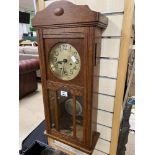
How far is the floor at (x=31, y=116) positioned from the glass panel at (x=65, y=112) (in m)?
1.03

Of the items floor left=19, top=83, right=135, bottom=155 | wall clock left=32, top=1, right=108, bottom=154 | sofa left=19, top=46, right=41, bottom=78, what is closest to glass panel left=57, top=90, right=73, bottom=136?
wall clock left=32, top=1, right=108, bottom=154

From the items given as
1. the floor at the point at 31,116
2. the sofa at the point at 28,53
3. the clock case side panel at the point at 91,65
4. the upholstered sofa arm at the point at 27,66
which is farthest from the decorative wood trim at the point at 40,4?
the sofa at the point at 28,53

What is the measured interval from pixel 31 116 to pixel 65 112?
65.5 inches

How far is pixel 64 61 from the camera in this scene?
0.86 metres

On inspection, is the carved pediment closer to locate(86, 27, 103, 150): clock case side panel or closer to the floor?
locate(86, 27, 103, 150): clock case side panel

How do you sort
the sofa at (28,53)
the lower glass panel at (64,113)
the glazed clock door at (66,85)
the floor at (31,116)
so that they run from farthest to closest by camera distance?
the sofa at (28,53) → the floor at (31,116) → the lower glass panel at (64,113) → the glazed clock door at (66,85)

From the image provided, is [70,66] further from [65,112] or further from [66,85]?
[65,112]

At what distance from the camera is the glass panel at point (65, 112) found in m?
0.94

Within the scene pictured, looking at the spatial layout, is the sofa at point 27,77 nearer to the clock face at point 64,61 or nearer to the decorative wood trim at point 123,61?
the clock face at point 64,61

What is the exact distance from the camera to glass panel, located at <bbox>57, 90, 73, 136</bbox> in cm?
94

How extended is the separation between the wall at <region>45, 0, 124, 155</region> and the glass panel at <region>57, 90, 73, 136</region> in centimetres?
17
